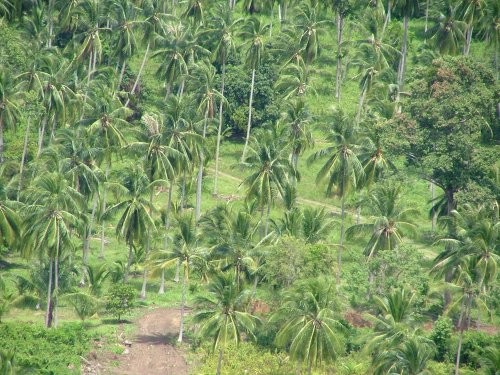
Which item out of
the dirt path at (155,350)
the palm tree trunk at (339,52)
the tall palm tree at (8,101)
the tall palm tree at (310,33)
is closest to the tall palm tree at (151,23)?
the tall palm tree at (310,33)

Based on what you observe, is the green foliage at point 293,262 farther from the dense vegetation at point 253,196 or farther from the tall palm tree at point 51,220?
the tall palm tree at point 51,220

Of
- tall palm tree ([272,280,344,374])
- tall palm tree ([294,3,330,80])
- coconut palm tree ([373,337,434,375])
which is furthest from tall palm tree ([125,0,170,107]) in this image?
coconut palm tree ([373,337,434,375])

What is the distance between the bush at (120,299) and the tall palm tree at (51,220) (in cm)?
435

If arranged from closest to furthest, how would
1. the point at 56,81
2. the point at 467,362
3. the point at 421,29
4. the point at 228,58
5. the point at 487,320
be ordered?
the point at 467,362
the point at 487,320
the point at 56,81
the point at 228,58
the point at 421,29

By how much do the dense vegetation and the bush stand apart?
0.23m

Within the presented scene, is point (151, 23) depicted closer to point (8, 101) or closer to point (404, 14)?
point (8, 101)

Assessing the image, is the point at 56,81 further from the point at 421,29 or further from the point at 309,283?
the point at 421,29

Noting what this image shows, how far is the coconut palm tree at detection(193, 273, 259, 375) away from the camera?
71.9 metres

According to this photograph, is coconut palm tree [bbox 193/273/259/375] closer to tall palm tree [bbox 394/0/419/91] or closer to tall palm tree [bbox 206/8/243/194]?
tall palm tree [bbox 206/8/243/194]

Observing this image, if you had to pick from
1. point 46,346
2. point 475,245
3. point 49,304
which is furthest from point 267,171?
point 46,346

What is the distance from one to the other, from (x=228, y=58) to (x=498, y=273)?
46.7 meters

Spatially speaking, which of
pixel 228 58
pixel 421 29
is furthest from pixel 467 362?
pixel 421 29

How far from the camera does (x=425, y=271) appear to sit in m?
89.0

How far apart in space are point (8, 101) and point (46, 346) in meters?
28.9
